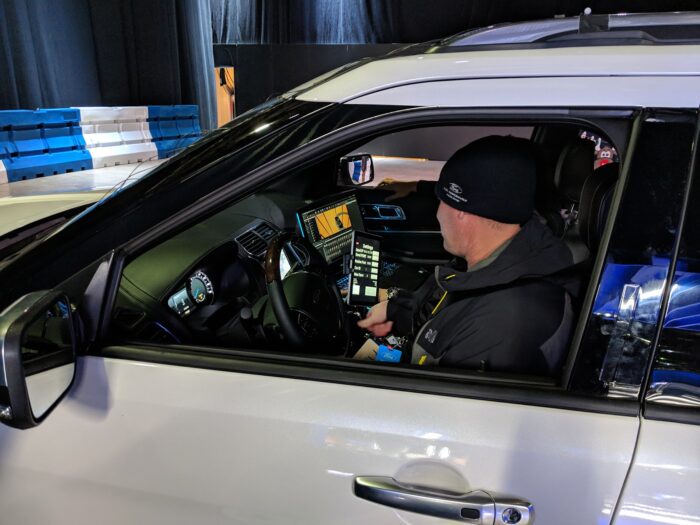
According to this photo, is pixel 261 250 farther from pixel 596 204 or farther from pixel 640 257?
pixel 640 257

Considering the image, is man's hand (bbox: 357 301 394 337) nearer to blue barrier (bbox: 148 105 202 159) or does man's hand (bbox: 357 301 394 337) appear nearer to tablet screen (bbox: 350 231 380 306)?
tablet screen (bbox: 350 231 380 306)

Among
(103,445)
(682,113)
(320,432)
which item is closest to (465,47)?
(682,113)

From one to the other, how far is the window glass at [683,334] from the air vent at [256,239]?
1666 millimetres

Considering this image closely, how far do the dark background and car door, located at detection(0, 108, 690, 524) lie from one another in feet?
40.2

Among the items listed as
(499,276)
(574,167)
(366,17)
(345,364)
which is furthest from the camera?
(366,17)

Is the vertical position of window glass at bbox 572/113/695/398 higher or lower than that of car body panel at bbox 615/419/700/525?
higher

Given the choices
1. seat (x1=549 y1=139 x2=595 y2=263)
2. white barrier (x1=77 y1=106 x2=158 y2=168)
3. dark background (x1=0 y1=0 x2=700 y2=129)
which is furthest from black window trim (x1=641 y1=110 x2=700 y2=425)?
dark background (x1=0 y1=0 x2=700 y2=129)

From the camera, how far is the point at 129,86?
14.3m

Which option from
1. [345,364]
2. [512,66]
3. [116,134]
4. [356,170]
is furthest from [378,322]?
[116,134]

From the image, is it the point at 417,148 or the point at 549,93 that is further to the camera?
the point at 417,148

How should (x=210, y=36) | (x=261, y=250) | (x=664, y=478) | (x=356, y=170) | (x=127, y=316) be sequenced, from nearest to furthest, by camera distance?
(x=664, y=478)
(x=127, y=316)
(x=261, y=250)
(x=356, y=170)
(x=210, y=36)

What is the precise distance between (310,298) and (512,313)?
83cm

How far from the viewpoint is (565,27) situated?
1508 millimetres

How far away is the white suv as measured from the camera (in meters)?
1.00
